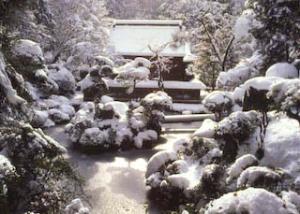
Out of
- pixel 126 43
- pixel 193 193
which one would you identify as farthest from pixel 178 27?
pixel 193 193

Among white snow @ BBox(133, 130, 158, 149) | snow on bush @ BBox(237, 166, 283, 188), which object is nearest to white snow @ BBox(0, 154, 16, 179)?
snow on bush @ BBox(237, 166, 283, 188)

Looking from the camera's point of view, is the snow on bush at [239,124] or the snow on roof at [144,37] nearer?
the snow on bush at [239,124]

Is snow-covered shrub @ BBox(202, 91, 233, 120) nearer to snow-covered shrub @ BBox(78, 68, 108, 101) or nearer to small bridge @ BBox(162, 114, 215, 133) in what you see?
small bridge @ BBox(162, 114, 215, 133)

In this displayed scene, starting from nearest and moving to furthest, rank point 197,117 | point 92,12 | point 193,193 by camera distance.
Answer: point 193,193
point 197,117
point 92,12

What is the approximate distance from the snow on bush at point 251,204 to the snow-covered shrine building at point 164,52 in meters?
21.7

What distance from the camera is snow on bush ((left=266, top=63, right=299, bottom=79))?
15.1 meters

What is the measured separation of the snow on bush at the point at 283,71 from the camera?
49.6 feet

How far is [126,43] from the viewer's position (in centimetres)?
3191

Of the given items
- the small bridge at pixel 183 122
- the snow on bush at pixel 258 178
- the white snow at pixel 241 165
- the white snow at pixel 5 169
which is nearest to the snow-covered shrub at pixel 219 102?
the small bridge at pixel 183 122

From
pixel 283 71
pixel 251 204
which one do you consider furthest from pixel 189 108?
pixel 251 204

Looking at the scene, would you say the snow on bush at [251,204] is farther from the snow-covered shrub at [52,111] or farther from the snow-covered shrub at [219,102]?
the snow-covered shrub at [52,111]

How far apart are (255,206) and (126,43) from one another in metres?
25.7

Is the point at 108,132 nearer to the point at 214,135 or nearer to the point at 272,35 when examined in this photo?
the point at 214,135

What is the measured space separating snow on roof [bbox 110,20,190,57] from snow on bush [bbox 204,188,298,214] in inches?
854
